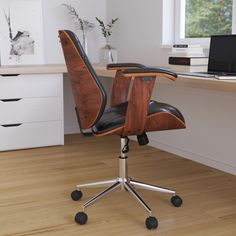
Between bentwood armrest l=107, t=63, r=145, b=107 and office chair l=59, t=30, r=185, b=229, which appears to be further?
bentwood armrest l=107, t=63, r=145, b=107

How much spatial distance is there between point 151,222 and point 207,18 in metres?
1.87

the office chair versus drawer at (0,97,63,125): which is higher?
the office chair

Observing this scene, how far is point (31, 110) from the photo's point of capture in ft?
12.4

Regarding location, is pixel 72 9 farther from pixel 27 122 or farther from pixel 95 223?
pixel 95 223

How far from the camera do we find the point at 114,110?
8.09ft

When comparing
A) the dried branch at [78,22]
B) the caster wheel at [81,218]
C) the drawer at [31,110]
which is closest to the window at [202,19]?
the dried branch at [78,22]

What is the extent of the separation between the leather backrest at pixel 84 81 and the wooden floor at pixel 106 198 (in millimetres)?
514

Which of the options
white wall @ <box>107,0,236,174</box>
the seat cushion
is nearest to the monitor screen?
white wall @ <box>107,0,236,174</box>

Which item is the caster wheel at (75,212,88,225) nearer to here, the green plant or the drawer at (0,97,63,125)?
the drawer at (0,97,63,125)

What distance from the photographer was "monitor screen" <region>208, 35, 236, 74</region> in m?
2.68

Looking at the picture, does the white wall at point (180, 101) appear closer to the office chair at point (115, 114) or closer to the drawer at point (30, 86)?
the drawer at point (30, 86)

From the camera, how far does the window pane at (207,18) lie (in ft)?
10.5

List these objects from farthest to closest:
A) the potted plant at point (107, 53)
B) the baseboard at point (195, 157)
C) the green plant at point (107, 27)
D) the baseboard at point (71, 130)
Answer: the baseboard at point (71, 130)
the green plant at point (107, 27)
the potted plant at point (107, 53)
the baseboard at point (195, 157)

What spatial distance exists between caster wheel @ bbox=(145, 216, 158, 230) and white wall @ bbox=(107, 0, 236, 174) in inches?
43.0
